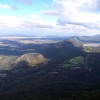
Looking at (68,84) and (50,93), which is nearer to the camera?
(50,93)

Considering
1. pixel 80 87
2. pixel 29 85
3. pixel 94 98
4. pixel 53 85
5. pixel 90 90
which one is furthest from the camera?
pixel 29 85

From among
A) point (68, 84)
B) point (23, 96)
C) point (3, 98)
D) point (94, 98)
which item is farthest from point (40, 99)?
point (68, 84)

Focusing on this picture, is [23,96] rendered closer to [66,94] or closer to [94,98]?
[66,94]

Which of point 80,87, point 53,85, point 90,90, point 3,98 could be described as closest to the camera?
point 3,98

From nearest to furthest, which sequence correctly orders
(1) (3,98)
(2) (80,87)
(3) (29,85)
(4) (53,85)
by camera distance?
(1) (3,98) → (2) (80,87) → (4) (53,85) → (3) (29,85)

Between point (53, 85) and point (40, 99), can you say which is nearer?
point (40, 99)

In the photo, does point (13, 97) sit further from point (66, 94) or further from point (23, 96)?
point (66, 94)

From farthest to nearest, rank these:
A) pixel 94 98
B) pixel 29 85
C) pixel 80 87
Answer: pixel 29 85 → pixel 80 87 → pixel 94 98

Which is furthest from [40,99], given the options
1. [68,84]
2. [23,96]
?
[68,84]
